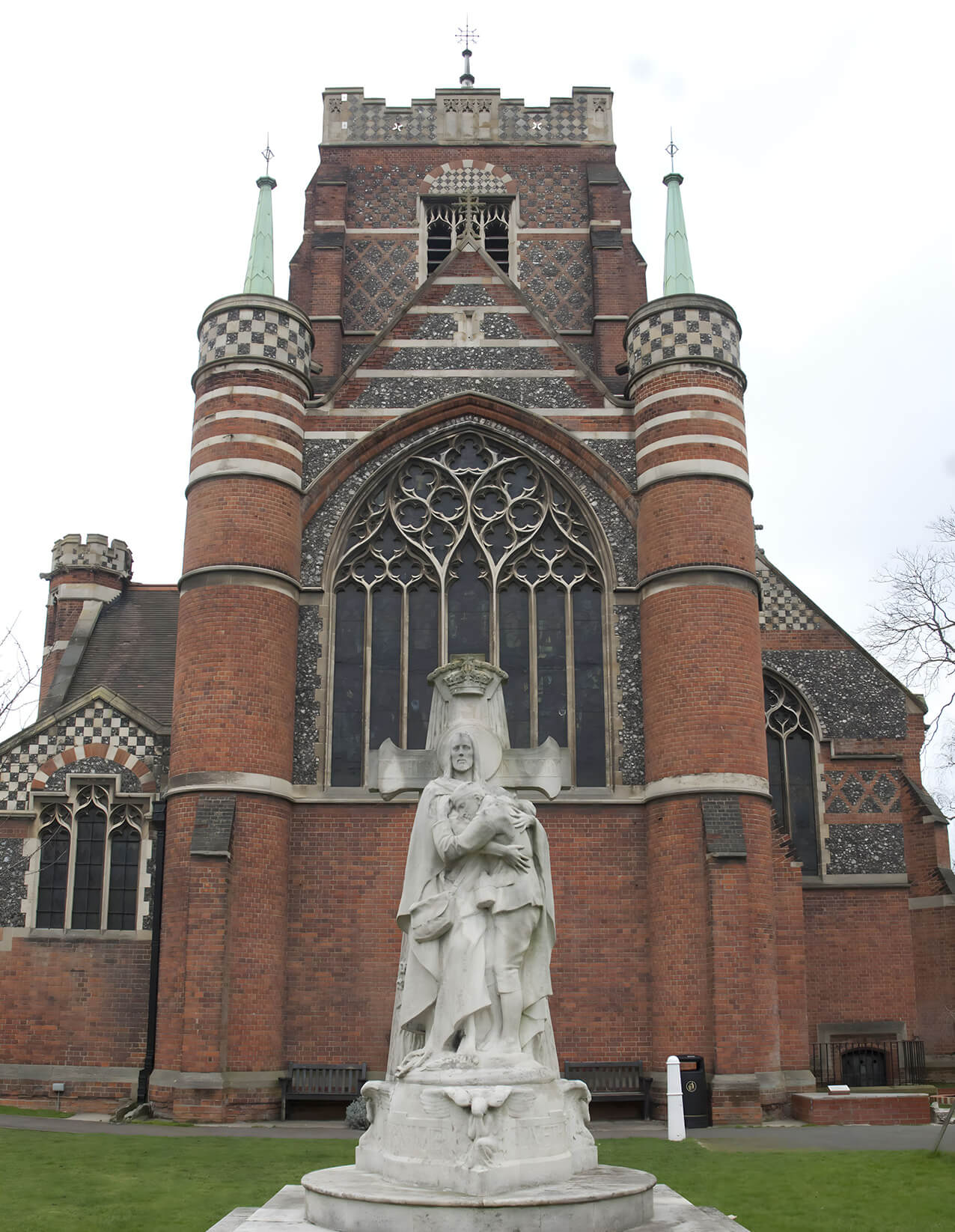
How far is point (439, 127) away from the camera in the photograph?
28797mm

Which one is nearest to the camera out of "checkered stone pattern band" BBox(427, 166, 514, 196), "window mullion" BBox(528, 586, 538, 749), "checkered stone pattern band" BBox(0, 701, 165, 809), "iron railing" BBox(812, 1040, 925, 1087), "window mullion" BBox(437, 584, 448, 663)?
"window mullion" BBox(528, 586, 538, 749)

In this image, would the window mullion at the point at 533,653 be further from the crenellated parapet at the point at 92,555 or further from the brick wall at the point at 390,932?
the crenellated parapet at the point at 92,555

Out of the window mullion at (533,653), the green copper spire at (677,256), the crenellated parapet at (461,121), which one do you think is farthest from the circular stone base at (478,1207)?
the crenellated parapet at (461,121)

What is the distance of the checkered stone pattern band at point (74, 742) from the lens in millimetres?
19922

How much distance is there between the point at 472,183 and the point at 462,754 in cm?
2231

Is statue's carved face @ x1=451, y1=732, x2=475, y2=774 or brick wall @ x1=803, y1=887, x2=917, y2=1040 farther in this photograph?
brick wall @ x1=803, y1=887, x2=917, y2=1040

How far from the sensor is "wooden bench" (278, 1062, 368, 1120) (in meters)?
17.6

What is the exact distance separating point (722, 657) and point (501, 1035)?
11.8m

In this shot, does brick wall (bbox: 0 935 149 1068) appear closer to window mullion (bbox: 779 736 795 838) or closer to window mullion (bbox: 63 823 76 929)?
window mullion (bbox: 63 823 76 929)

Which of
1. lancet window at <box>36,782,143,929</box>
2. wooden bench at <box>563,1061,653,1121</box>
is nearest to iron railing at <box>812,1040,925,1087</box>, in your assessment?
wooden bench at <box>563,1061,653,1121</box>

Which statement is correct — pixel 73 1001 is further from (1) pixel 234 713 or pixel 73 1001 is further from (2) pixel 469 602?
(2) pixel 469 602

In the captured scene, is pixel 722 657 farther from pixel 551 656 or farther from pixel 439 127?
pixel 439 127

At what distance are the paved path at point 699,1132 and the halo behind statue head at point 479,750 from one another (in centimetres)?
768

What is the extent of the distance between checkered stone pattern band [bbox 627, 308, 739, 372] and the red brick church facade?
0.05 metres
